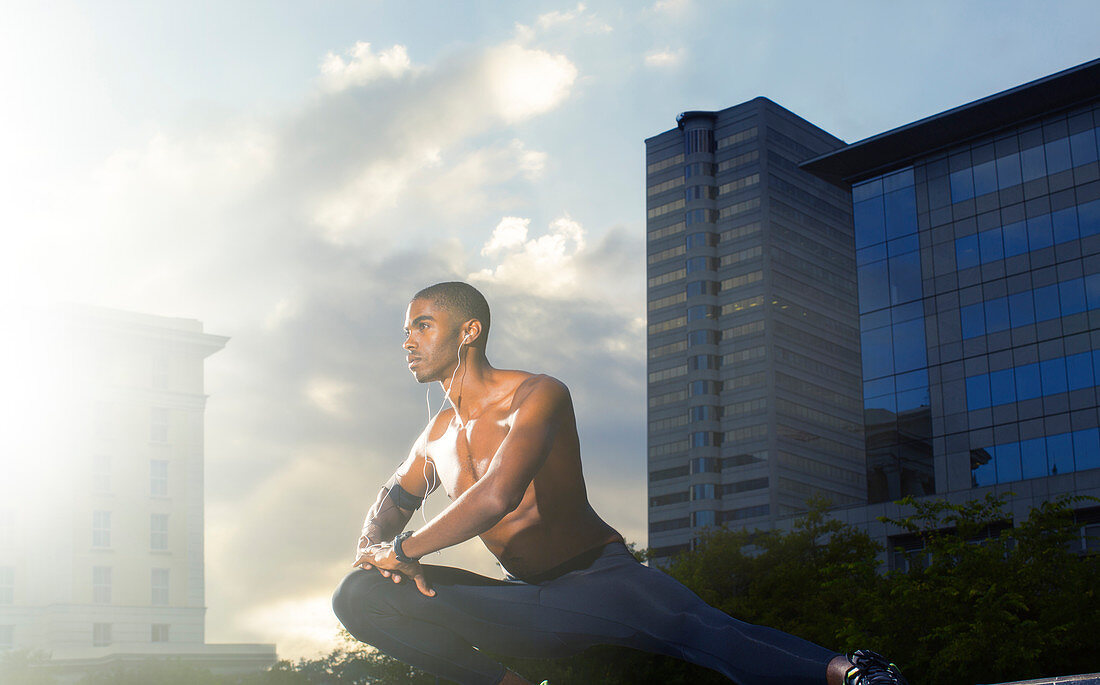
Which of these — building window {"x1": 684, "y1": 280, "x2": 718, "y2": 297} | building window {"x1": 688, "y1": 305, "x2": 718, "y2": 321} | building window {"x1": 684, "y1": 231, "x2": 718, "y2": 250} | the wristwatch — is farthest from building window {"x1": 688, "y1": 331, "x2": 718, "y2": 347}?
the wristwatch

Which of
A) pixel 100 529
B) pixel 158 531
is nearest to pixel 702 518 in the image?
pixel 158 531

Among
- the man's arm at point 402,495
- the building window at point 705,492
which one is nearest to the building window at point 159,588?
the building window at point 705,492

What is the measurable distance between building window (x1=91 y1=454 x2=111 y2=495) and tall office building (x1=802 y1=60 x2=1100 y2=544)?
177 ft

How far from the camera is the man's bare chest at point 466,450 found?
375 inches

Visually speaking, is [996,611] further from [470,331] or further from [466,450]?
[470,331]

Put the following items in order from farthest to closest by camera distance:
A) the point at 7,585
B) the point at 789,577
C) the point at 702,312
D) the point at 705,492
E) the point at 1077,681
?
the point at 702,312 → the point at 705,492 → the point at 7,585 → the point at 789,577 → the point at 1077,681

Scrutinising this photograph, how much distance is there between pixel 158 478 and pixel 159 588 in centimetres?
792

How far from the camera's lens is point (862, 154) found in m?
59.3

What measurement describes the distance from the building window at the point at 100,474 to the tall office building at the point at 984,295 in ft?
177

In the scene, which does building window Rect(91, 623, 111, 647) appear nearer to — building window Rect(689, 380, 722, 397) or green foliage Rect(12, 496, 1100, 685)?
green foliage Rect(12, 496, 1100, 685)

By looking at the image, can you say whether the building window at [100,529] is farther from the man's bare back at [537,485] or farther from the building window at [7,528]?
the man's bare back at [537,485]

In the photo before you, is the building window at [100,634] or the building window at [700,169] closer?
the building window at [100,634]

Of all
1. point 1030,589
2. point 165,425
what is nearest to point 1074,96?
point 1030,589

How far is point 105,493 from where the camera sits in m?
85.1
